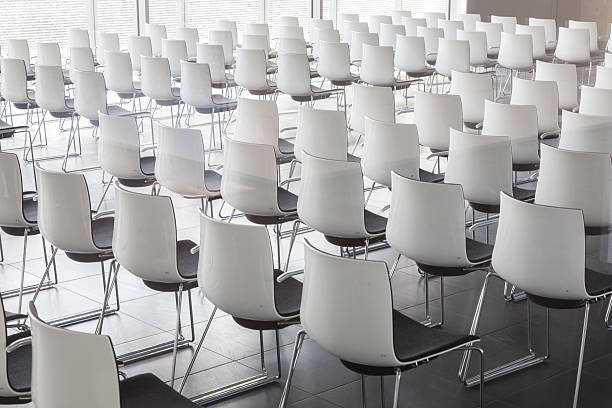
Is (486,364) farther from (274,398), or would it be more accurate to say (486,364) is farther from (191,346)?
(191,346)

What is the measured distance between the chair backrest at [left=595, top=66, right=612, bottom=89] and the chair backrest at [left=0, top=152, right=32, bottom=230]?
540 cm

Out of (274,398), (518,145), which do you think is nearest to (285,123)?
(518,145)

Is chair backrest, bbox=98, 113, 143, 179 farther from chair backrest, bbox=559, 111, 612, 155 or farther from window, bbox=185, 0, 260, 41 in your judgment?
window, bbox=185, 0, 260, 41

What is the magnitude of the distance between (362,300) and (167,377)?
156cm

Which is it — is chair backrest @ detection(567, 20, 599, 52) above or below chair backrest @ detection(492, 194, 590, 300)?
above

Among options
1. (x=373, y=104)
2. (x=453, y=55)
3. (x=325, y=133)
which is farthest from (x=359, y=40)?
(x=325, y=133)

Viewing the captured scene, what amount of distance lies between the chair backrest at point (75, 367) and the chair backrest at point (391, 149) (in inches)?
140

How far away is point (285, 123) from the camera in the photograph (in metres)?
12.1

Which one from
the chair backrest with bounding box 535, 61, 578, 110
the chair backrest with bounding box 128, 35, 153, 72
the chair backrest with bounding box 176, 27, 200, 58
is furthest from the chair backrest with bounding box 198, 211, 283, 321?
the chair backrest with bounding box 176, 27, 200, 58

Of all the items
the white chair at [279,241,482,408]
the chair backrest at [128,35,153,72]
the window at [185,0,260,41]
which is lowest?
the white chair at [279,241,482,408]

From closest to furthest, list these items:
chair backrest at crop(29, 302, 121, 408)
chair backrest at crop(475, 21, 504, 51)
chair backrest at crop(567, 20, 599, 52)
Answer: chair backrest at crop(29, 302, 121, 408) < chair backrest at crop(567, 20, 599, 52) < chair backrest at crop(475, 21, 504, 51)

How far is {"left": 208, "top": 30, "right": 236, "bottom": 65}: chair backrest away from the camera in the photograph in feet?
40.3

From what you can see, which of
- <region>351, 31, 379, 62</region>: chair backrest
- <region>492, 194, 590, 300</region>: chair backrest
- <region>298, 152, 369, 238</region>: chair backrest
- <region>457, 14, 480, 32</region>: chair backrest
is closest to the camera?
<region>492, 194, 590, 300</region>: chair backrest

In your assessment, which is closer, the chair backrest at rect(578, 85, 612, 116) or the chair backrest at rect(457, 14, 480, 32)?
the chair backrest at rect(578, 85, 612, 116)
